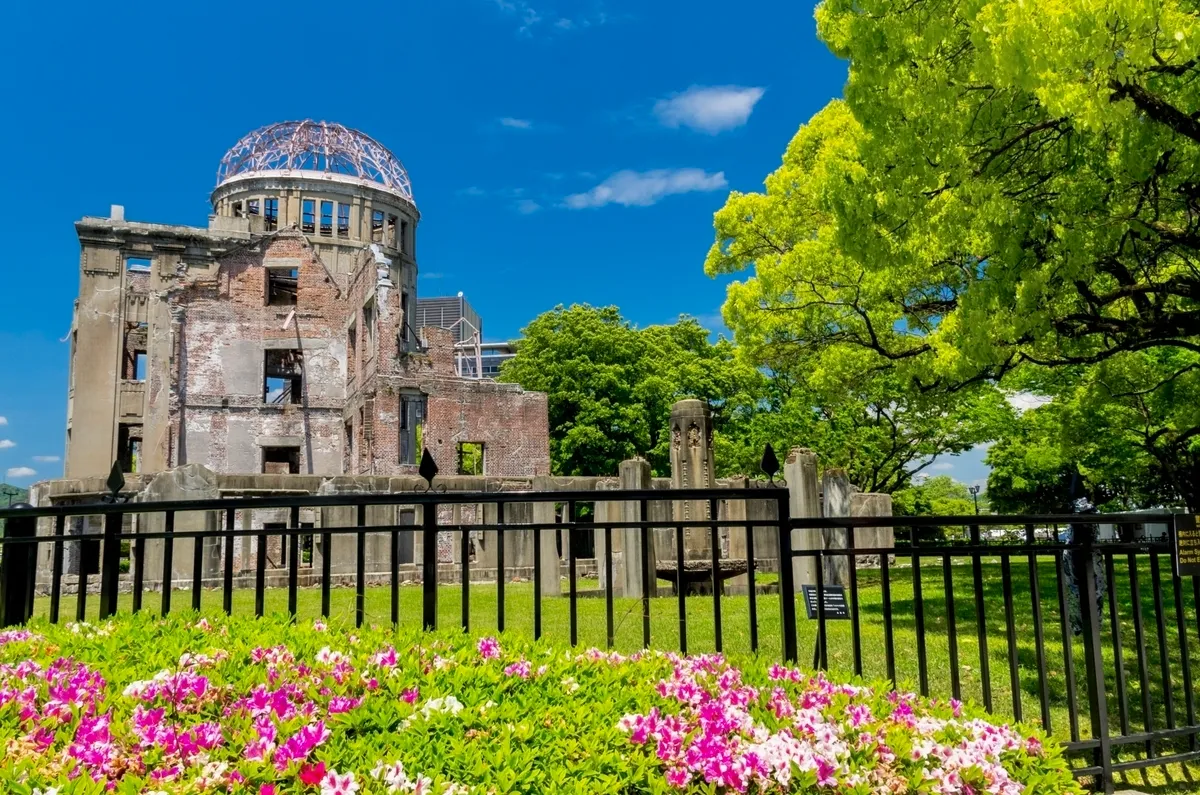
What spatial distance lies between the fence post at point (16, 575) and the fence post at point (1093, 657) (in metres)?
6.40

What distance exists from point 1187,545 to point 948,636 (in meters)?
1.55

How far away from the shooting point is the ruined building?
3061cm

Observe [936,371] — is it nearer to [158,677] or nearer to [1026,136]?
[1026,136]

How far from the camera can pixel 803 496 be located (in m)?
15.0

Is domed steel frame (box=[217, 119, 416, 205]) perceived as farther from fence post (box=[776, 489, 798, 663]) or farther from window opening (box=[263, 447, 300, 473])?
fence post (box=[776, 489, 798, 663])

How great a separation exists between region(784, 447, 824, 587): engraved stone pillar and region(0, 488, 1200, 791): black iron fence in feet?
0.29

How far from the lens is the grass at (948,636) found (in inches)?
217

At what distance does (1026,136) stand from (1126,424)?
40.0ft

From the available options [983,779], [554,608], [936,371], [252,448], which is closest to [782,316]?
[936,371]

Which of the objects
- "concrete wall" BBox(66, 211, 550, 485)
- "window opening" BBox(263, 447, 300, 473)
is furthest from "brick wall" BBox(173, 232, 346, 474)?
"window opening" BBox(263, 447, 300, 473)

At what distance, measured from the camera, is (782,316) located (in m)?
15.9

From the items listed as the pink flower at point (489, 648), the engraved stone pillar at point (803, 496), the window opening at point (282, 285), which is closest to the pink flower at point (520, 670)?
the pink flower at point (489, 648)

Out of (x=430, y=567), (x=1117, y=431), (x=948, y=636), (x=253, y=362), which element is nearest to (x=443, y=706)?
(x=430, y=567)

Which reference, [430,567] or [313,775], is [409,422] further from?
[313,775]
